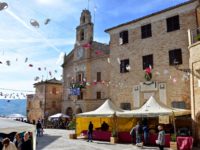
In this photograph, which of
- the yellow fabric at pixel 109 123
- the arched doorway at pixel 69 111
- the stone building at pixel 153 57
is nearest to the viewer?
the stone building at pixel 153 57

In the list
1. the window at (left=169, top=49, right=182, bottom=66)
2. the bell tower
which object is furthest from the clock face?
the window at (left=169, top=49, right=182, bottom=66)

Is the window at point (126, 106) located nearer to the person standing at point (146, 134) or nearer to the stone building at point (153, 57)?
the stone building at point (153, 57)

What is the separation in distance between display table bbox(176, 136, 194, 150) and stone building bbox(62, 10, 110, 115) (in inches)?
659

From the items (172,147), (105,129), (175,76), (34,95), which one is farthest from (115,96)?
(34,95)

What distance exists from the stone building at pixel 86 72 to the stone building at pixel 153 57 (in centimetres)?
666

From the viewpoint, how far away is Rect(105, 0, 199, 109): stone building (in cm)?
2027

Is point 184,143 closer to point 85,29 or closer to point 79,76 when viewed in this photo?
point 79,76

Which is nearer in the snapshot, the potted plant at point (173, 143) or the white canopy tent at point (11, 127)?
the white canopy tent at point (11, 127)

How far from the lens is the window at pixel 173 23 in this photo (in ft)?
68.8

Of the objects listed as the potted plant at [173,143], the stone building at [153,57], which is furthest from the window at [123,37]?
the potted plant at [173,143]

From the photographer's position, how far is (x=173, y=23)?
21266mm

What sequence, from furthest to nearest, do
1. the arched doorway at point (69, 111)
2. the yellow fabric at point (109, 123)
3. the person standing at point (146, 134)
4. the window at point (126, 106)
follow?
the arched doorway at point (69, 111) → the window at point (126, 106) → the yellow fabric at point (109, 123) → the person standing at point (146, 134)

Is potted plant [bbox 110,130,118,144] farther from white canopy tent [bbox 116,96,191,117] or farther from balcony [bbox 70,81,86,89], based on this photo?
balcony [bbox 70,81,86,89]

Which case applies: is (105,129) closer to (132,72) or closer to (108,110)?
(108,110)
